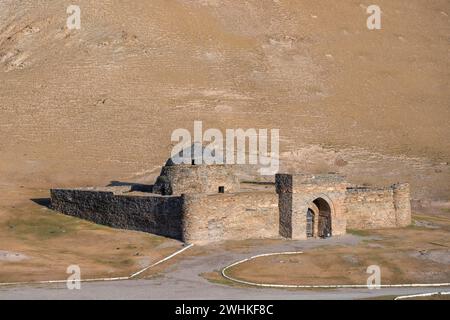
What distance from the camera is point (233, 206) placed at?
141 feet

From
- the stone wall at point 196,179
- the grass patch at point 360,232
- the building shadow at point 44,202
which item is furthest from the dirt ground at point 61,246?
the grass patch at point 360,232

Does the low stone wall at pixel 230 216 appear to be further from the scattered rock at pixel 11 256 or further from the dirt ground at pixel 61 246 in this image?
the scattered rock at pixel 11 256

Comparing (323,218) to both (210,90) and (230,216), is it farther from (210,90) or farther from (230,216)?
(210,90)

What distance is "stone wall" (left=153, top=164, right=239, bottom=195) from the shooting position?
4622 centimetres

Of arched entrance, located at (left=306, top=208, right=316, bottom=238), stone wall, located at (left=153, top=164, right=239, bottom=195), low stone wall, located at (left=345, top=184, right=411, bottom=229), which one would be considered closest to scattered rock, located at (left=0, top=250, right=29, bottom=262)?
stone wall, located at (left=153, top=164, right=239, bottom=195)

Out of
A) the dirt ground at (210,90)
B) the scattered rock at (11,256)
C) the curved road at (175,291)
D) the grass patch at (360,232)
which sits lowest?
the curved road at (175,291)

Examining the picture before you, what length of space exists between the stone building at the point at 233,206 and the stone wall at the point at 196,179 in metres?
0.05

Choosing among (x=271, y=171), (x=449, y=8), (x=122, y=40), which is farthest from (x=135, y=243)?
(x=449, y=8)

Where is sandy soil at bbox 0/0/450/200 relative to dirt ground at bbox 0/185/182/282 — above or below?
above

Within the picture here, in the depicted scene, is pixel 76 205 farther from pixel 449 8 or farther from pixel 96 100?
pixel 449 8

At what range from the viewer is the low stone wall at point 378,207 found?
1866 inches

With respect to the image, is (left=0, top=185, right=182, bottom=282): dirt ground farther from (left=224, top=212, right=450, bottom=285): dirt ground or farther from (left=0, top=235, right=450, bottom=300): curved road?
(left=224, top=212, right=450, bottom=285): dirt ground

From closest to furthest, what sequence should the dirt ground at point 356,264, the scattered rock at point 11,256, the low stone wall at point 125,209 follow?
the dirt ground at point 356,264
the scattered rock at point 11,256
the low stone wall at point 125,209

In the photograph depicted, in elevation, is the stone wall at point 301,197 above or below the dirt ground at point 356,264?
above
